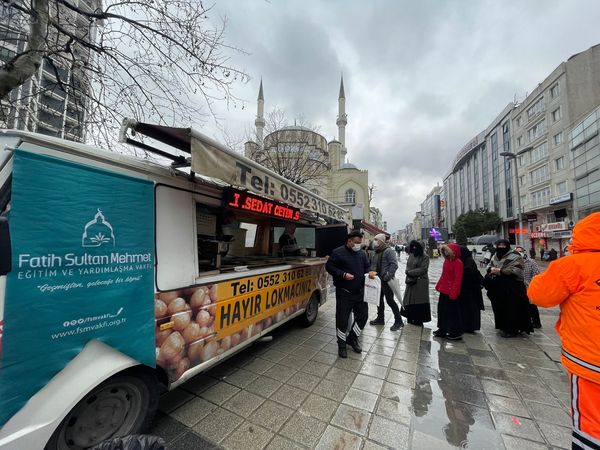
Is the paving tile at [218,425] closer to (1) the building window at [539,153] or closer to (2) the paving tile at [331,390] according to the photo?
(2) the paving tile at [331,390]

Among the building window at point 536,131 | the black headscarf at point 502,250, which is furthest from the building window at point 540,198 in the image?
the black headscarf at point 502,250

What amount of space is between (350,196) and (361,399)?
42.1 m

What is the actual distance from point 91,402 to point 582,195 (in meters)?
37.3

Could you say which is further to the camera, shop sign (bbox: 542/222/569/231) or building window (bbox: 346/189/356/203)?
building window (bbox: 346/189/356/203)

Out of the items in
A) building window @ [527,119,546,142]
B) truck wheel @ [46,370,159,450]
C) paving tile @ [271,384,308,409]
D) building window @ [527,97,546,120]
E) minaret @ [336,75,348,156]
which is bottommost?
paving tile @ [271,384,308,409]

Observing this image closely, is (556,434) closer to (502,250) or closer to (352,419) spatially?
(352,419)

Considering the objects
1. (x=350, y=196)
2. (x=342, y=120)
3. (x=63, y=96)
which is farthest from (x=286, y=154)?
(x=342, y=120)

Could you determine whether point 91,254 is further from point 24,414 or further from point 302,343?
point 302,343

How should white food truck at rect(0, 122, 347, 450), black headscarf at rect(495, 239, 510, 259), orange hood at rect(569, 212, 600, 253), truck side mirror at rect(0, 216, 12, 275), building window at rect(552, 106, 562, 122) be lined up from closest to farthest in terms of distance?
truck side mirror at rect(0, 216, 12, 275) < white food truck at rect(0, 122, 347, 450) < orange hood at rect(569, 212, 600, 253) < black headscarf at rect(495, 239, 510, 259) < building window at rect(552, 106, 562, 122)

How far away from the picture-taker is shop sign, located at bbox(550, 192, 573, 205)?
85.8 feet

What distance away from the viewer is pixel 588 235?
66.2 inches

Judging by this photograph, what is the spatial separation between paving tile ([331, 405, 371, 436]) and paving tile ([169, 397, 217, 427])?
132 centimetres

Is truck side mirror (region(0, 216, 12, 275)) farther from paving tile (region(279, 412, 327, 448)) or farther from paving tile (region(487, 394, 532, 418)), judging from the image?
paving tile (region(487, 394, 532, 418))

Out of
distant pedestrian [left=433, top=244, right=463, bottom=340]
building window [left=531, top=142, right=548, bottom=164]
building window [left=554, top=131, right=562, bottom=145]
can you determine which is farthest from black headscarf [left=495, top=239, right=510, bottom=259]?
building window [left=531, top=142, right=548, bottom=164]
